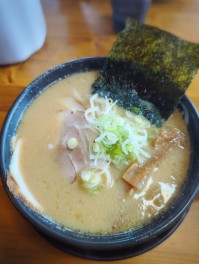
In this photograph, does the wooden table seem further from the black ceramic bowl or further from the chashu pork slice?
the chashu pork slice

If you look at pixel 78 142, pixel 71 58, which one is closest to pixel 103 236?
pixel 78 142

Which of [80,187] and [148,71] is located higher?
[148,71]

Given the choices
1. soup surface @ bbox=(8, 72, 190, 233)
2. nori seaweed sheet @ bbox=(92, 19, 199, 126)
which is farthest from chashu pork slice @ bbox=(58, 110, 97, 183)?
nori seaweed sheet @ bbox=(92, 19, 199, 126)

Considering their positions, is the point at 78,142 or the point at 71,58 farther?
the point at 71,58

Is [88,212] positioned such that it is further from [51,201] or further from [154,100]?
[154,100]

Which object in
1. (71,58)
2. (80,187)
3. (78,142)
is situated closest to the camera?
(80,187)

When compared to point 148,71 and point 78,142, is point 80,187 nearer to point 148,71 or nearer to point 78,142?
point 78,142

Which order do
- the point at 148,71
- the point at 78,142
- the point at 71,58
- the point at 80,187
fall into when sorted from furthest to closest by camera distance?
the point at 71,58 < the point at 148,71 < the point at 78,142 < the point at 80,187

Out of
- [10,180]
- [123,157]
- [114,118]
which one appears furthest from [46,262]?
[114,118]

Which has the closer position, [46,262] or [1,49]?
[46,262]
